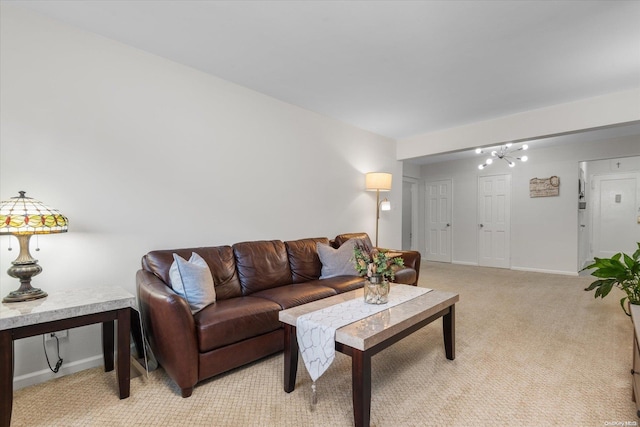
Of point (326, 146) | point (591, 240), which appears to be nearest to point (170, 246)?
point (326, 146)

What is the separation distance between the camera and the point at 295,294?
8.48 feet

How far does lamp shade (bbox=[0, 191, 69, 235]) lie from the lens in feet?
5.55

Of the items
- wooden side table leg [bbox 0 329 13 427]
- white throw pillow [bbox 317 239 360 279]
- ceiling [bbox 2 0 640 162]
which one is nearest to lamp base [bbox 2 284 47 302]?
wooden side table leg [bbox 0 329 13 427]

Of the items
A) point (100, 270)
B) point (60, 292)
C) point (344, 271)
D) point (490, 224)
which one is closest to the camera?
point (60, 292)

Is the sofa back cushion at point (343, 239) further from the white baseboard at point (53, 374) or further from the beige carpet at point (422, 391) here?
the white baseboard at point (53, 374)

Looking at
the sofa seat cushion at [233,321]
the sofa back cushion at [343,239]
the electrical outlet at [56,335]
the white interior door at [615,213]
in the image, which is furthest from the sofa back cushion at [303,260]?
the white interior door at [615,213]

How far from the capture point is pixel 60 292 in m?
2.02

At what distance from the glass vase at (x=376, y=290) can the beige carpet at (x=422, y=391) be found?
518mm

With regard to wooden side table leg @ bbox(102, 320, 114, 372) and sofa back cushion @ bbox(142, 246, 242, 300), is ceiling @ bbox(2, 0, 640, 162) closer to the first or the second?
sofa back cushion @ bbox(142, 246, 242, 300)

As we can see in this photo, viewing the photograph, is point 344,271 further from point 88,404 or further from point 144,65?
point 144,65

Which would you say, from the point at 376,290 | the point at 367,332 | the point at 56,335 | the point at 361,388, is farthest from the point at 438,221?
the point at 56,335

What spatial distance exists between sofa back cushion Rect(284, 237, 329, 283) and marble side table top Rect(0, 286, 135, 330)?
1599mm

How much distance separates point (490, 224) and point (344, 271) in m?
4.43

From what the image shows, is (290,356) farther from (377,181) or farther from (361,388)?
(377,181)
